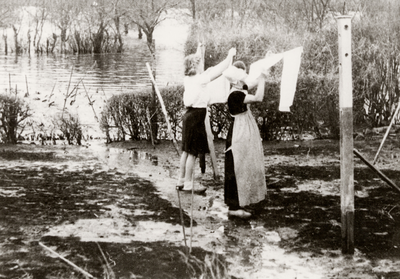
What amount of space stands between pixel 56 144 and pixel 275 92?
4406 mm

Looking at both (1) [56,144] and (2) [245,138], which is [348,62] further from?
(1) [56,144]

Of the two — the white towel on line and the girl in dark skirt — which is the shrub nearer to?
the girl in dark skirt

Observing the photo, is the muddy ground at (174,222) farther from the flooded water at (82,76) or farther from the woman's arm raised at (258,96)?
the flooded water at (82,76)

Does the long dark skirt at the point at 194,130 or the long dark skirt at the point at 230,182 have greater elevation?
the long dark skirt at the point at 194,130

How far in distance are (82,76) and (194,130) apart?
53.6 feet

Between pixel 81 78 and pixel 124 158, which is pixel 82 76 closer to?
pixel 81 78

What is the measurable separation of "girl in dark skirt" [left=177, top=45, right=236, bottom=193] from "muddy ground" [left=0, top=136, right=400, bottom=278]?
1.39 ft

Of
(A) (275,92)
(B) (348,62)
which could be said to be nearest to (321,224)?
(B) (348,62)

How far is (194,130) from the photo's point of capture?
8477mm

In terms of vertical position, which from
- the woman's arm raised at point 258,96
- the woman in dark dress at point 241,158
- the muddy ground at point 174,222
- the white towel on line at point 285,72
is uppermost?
the white towel on line at point 285,72

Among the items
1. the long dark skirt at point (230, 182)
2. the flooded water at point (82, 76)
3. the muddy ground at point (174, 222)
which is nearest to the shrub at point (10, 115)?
the flooded water at point (82, 76)

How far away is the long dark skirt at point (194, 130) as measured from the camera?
841cm

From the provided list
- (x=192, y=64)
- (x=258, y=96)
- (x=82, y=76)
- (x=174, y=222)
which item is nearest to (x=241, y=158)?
(x=258, y=96)

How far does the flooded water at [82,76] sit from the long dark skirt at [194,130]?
398 centimetres
